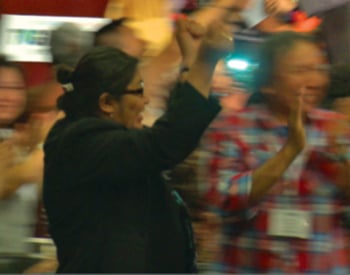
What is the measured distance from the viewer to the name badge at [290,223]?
324 centimetres

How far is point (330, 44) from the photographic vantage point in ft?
18.0

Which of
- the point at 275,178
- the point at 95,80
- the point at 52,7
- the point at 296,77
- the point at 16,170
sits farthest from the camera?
the point at 52,7

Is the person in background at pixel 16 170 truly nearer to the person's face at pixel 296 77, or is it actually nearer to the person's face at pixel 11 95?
the person's face at pixel 11 95

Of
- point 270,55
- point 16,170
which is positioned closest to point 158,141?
point 270,55

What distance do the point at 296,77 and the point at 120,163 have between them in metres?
0.78

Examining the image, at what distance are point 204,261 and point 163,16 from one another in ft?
6.73

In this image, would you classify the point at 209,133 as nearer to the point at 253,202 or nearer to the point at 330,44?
the point at 253,202

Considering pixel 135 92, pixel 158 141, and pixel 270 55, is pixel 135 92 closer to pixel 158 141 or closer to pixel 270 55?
pixel 158 141

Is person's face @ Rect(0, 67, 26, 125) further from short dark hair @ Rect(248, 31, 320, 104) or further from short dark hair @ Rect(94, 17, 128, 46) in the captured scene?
short dark hair @ Rect(248, 31, 320, 104)

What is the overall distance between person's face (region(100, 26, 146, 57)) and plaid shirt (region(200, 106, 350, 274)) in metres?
1.39

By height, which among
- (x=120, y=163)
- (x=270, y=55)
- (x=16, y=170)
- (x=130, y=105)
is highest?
(x=270, y=55)

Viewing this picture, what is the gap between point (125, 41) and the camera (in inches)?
186

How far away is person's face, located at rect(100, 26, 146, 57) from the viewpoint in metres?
4.66

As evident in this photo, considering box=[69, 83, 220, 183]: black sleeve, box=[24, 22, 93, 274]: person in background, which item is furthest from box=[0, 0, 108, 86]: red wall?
box=[69, 83, 220, 183]: black sleeve
